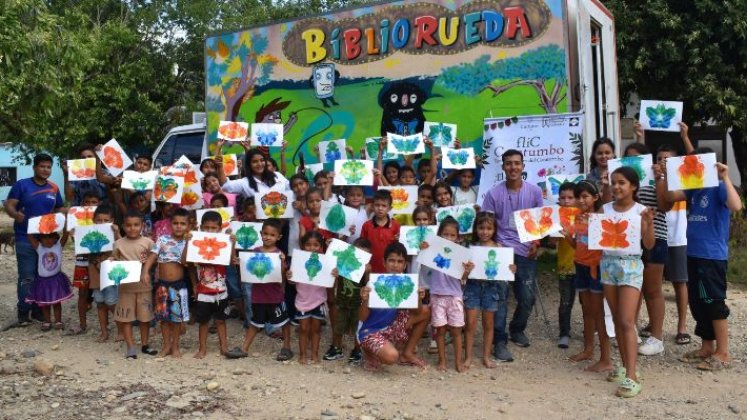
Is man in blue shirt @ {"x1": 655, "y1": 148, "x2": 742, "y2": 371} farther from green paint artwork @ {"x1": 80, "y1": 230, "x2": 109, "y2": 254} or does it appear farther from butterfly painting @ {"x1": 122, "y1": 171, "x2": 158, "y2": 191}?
green paint artwork @ {"x1": 80, "y1": 230, "x2": 109, "y2": 254}

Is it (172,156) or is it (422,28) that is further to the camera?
(172,156)

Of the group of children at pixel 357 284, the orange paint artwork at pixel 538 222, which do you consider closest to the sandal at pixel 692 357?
the group of children at pixel 357 284

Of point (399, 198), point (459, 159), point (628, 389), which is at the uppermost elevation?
point (459, 159)

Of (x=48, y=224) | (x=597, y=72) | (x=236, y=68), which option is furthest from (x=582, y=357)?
(x=236, y=68)

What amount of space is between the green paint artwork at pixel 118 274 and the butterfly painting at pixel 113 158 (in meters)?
1.34

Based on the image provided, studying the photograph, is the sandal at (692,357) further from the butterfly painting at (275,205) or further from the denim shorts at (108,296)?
the denim shorts at (108,296)

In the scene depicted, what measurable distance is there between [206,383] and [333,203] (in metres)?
1.80

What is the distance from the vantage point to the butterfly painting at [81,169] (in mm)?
6398

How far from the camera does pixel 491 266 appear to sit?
5.25m

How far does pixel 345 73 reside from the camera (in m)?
7.47

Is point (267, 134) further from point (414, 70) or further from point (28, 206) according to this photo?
point (28, 206)

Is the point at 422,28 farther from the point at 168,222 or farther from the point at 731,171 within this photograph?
the point at 731,171

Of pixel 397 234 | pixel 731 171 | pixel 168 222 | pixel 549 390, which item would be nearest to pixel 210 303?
pixel 168 222

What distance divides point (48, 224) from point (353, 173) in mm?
2944
